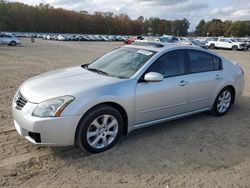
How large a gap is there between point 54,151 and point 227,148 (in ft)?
8.74

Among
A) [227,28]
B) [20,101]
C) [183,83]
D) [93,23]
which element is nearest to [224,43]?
[183,83]

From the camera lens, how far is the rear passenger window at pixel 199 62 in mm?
5645

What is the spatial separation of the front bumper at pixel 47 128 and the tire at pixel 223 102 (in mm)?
3342

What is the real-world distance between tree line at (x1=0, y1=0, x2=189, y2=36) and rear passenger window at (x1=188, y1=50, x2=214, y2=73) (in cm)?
11286

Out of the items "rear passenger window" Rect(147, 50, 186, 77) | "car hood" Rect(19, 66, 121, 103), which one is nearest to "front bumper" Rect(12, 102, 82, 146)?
"car hood" Rect(19, 66, 121, 103)

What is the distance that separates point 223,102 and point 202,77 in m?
1.11

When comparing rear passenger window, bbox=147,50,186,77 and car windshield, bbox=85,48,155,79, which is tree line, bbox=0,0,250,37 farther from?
rear passenger window, bbox=147,50,186,77

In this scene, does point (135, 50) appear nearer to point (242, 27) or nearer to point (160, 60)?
point (160, 60)

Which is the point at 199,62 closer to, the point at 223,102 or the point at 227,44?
the point at 223,102

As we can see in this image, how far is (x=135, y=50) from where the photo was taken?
5465 millimetres

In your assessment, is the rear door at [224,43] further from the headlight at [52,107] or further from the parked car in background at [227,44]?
the headlight at [52,107]

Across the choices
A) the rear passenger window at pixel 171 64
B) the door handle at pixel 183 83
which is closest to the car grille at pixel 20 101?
the rear passenger window at pixel 171 64

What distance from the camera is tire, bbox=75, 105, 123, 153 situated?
4152 mm

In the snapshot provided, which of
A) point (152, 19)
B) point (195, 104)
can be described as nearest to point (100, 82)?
point (195, 104)
